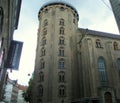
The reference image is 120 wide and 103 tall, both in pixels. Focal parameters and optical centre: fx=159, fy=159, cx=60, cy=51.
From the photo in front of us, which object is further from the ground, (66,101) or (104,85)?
(104,85)

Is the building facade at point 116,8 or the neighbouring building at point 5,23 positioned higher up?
Result: the building facade at point 116,8

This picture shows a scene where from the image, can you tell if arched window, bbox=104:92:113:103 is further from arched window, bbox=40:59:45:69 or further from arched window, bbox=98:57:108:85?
Answer: arched window, bbox=40:59:45:69

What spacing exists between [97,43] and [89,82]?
957cm

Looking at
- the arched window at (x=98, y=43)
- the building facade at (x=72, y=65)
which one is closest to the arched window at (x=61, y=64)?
the building facade at (x=72, y=65)

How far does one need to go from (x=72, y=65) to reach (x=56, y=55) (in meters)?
4.14

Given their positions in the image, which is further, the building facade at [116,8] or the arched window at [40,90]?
the arched window at [40,90]

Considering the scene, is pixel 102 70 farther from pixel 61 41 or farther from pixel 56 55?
pixel 61 41

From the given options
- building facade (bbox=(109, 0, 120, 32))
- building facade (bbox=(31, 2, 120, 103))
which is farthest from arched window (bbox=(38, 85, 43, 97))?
building facade (bbox=(109, 0, 120, 32))

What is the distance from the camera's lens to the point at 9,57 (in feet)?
56.7

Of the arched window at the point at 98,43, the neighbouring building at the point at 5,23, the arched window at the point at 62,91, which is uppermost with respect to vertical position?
the arched window at the point at 98,43

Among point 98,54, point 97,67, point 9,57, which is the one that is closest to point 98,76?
point 97,67

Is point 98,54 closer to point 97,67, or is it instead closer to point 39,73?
point 97,67

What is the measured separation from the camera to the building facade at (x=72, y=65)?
2993 cm

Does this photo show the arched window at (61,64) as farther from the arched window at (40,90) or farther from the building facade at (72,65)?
the arched window at (40,90)
